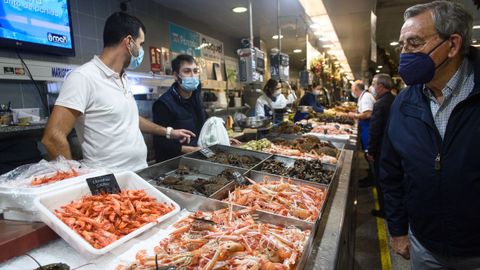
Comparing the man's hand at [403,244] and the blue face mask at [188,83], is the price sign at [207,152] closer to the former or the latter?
the blue face mask at [188,83]

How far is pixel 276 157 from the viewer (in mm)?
2791

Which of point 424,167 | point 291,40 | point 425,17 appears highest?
point 291,40

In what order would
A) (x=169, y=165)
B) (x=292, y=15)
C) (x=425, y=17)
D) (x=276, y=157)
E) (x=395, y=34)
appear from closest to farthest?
(x=425, y=17) → (x=169, y=165) → (x=276, y=157) → (x=292, y=15) → (x=395, y=34)

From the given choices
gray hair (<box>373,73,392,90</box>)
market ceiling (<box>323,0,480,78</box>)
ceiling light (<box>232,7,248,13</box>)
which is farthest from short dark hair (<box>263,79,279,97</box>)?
gray hair (<box>373,73,392,90</box>)

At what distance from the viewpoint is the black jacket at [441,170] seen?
145 cm

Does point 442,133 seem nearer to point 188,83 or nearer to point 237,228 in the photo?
point 237,228

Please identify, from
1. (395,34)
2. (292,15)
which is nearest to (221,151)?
(292,15)

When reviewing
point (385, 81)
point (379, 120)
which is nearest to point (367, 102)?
point (385, 81)

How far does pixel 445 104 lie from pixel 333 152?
170 cm

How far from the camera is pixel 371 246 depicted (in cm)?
373

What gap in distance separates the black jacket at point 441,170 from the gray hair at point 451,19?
129 millimetres

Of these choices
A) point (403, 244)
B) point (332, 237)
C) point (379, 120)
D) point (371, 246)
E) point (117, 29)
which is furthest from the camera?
point (379, 120)

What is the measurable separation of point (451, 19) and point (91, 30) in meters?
4.43

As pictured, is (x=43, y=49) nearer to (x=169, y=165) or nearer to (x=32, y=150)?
(x=32, y=150)
